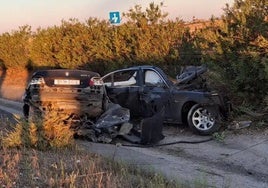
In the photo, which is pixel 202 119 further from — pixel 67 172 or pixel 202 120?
pixel 67 172

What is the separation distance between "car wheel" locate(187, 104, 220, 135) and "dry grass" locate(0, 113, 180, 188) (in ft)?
10.5

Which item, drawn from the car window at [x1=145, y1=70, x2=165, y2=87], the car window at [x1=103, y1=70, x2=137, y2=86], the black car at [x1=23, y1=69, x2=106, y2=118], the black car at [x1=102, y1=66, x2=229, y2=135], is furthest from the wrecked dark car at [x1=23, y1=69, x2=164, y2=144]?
the car window at [x1=103, y1=70, x2=137, y2=86]

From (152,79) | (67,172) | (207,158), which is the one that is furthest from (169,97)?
(67,172)

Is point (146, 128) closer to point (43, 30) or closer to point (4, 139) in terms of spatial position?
point (4, 139)

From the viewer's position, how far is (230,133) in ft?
35.9

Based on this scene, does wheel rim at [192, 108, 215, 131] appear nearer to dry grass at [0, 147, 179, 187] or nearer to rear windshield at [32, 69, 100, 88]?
rear windshield at [32, 69, 100, 88]

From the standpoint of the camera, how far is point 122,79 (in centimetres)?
1327

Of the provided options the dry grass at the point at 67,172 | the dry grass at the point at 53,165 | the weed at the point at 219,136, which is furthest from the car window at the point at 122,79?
the dry grass at the point at 67,172

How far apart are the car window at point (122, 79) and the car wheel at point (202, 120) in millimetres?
2019

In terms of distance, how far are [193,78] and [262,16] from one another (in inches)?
85.4

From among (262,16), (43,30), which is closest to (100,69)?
(43,30)

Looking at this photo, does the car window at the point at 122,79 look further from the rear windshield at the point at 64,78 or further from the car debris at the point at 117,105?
the rear windshield at the point at 64,78

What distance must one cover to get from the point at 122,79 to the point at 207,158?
176 inches

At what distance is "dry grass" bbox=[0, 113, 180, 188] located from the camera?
19.4 ft
